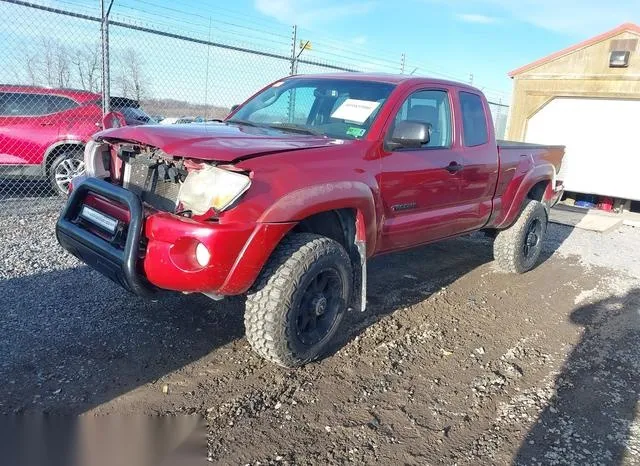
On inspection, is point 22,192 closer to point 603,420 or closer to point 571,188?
point 603,420

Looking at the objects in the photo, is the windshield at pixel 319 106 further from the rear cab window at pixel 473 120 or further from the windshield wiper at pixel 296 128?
the rear cab window at pixel 473 120

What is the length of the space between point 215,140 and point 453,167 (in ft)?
7.04

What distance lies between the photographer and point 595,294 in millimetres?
5301

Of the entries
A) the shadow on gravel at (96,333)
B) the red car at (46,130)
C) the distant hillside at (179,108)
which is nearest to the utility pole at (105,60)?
the red car at (46,130)

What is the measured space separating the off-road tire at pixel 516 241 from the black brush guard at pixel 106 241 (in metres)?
3.99

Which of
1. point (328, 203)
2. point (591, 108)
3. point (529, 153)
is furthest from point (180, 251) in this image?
→ point (591, 108)

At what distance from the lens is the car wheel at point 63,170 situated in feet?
24.0

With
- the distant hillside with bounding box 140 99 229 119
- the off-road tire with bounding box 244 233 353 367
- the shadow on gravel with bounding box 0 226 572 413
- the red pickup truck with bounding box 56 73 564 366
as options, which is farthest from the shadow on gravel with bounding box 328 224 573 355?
the distant hillside with bounding box 140 99 229 119

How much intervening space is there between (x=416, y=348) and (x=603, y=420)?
1.23 m

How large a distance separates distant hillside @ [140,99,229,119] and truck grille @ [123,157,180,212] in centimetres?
508

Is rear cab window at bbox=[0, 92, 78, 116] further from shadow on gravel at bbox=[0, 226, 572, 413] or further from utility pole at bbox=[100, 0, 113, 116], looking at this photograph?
shadow on gravel at bbox=[0, 226, 572, 413]

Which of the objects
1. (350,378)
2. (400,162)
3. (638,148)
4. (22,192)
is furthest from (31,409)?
(638,148)

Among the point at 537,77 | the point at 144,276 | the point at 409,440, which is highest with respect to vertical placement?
the point at 537,77

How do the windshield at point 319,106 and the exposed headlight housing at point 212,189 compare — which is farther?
the windshield at point 319,106
